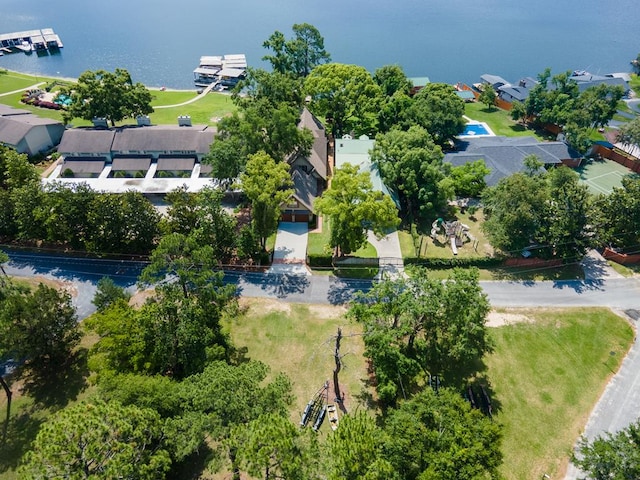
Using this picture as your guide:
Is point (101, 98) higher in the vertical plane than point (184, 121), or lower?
higher

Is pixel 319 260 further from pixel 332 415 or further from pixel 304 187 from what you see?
pixel 332 415

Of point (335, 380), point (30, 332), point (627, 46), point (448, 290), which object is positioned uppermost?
point (627, 46)

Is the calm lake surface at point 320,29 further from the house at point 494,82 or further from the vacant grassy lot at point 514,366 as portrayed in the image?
the vacant grassy lot at point 514,366

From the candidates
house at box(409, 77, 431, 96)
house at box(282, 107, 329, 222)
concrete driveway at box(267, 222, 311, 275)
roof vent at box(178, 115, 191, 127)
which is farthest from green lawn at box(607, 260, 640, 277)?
roof vent at box(178, 115, 191, 127)

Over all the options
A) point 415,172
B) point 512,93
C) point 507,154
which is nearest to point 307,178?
point 415,172

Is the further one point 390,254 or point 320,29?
point 320,29

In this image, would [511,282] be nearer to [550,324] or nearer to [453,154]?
[550,324]

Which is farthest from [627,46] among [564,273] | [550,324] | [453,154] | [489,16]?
[550,324]
